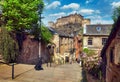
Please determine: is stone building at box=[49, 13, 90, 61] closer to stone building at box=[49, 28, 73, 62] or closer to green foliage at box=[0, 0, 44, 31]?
stone building at box=[49, 28, 73, 62]

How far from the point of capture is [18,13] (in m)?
22.0

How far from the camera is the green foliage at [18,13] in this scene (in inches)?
856

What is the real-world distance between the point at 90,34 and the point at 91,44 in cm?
207

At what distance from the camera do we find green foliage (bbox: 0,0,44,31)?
71.3 feet

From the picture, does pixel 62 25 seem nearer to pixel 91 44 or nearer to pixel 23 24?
pixel 91 44

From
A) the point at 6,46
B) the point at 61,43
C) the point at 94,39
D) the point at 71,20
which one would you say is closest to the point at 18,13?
the point at 6,46

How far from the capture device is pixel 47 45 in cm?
3052

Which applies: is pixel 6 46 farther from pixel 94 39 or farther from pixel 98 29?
pixel 98 29

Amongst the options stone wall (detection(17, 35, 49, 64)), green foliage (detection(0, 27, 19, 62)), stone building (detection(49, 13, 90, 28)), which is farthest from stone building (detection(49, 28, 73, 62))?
green foliage (detection(0, 27, 19, 62))

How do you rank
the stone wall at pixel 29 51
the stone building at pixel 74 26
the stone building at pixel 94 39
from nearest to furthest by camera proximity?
the stone wall at pixel 29 51 < the stone building at pixel 94 39 < the stone building at pixel 74 26

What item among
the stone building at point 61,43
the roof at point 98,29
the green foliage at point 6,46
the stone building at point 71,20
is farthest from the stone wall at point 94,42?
the green foliage at point 6,46

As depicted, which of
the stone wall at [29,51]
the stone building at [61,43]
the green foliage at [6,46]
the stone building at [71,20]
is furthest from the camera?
the stone building at [71,20]

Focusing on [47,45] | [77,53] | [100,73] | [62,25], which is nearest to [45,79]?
[100,73]

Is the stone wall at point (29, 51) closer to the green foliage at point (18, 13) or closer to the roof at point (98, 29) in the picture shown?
the green foliage at point (18, 13)
